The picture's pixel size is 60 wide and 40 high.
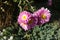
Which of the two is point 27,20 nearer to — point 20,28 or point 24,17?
point 24,17

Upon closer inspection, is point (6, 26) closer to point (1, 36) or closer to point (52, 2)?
point (1, 36)

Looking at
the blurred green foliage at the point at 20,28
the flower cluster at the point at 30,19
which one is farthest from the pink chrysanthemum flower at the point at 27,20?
the blurred green foliage at the point at 20,28

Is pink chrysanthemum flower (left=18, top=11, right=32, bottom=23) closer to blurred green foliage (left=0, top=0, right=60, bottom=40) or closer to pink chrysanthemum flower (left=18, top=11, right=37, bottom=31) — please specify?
pink chrysanthemum flower (left=18, top=11, right=37, bottom=31)

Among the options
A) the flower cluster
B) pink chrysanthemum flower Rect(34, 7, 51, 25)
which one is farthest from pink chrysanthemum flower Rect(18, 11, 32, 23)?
pink chrysanthemum flower Rect(34, 7, 51, 25)

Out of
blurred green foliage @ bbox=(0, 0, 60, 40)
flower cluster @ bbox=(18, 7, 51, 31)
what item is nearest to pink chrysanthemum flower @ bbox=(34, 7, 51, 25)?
flower cluster @ bbox=(18, 7, 51, 31)

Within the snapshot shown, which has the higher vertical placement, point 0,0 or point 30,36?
point 0,0

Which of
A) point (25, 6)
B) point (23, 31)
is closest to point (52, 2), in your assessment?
point (25, 6)

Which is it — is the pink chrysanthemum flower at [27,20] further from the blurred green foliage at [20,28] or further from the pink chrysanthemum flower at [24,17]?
the blurred green foliage at [20,28]
